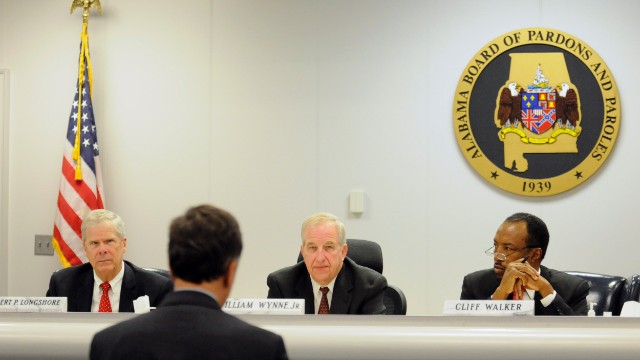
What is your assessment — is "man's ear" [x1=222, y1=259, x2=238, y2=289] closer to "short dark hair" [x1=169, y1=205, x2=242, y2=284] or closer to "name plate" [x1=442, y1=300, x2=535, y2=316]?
"short dark hair" [x1=169, y1=205, x2=242, y2=284]

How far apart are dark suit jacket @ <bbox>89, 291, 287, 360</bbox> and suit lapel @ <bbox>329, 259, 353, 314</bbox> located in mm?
2250

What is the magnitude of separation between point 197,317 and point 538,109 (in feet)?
15.4

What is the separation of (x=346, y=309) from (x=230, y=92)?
8.75 ft

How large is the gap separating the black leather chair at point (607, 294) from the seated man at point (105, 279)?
1.93 metres

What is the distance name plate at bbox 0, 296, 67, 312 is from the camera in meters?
3.21

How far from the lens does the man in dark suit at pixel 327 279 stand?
13.1ft

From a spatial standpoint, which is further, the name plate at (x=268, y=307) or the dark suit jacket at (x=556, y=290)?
the dark suit jacket at (x=556, y=290)

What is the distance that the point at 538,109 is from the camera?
19.9ft

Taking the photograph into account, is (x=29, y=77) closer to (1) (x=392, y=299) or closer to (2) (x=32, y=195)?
(2) (x=32, y=195)

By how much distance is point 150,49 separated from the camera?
20.8 feet

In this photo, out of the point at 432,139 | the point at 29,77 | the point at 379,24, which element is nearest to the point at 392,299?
the point at 432,139

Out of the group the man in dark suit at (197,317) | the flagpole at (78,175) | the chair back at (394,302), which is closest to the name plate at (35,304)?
the man in dark suit at (197,317)

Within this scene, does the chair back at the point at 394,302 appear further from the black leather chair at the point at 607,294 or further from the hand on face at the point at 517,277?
the black leather chair at the point at 607,294

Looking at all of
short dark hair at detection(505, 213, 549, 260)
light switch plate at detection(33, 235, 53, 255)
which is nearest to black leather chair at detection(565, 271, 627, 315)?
short dark hair at detection(505, 213, 549, 260)
